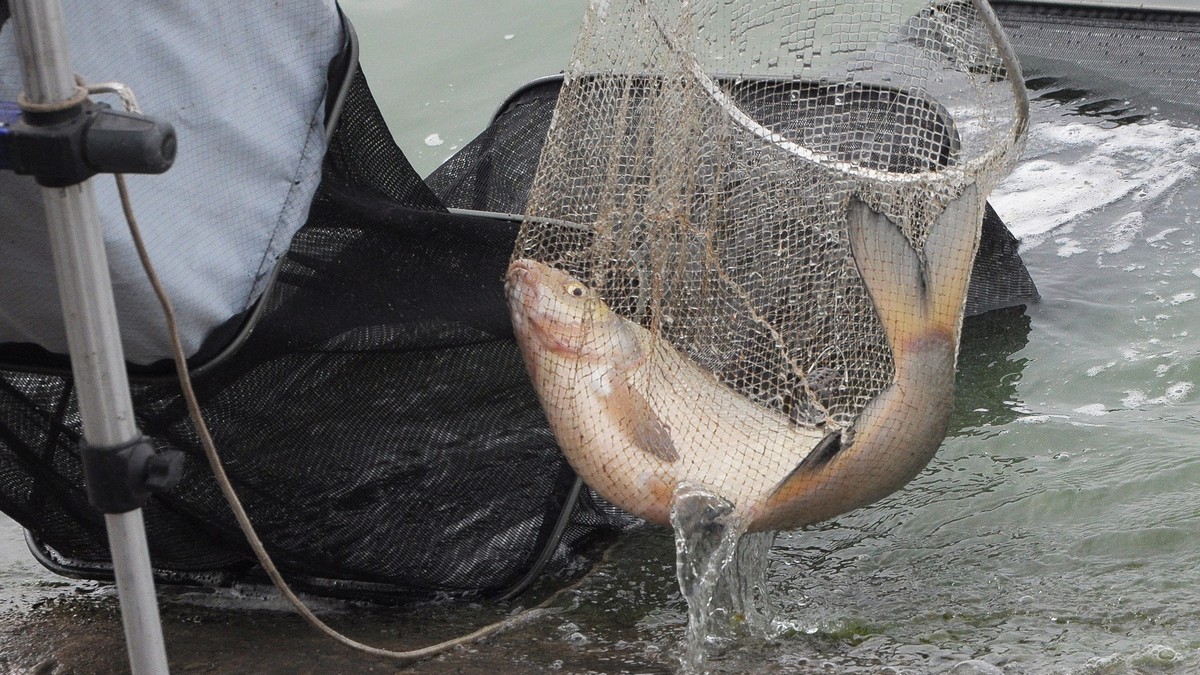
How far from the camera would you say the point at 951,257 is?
9.69 ft

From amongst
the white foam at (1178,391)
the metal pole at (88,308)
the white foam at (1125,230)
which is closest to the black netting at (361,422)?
the metal pole at (88,308)

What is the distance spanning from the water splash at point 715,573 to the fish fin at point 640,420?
0.38 ft

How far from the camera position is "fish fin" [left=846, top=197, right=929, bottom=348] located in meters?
2.86

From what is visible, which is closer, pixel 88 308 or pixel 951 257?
pixel 88 308

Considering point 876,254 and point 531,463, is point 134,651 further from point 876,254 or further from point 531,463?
point 876,254

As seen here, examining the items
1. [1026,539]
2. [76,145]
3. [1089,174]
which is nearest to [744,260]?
[1026,539]

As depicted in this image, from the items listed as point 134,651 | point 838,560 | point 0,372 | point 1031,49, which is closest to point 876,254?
point 838,560

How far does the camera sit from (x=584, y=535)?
376cm

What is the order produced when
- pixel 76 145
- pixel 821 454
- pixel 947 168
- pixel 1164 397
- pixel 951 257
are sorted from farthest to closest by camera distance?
pixel 1164 397 < pixel 947 168 < pixel 951 257 < pixel 821 454 < pixel 76 145

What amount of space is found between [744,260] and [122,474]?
2.04 metres

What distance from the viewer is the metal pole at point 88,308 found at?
1898mm

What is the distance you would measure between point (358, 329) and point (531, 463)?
2.17 ft

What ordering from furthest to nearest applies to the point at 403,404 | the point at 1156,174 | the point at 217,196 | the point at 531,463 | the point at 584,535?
the point at 1156,174 < the point at 584,535 < the point at 531,463 < the point at 403,404 < the point at 217,196

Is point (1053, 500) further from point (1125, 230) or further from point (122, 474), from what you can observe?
point (122, 474)
